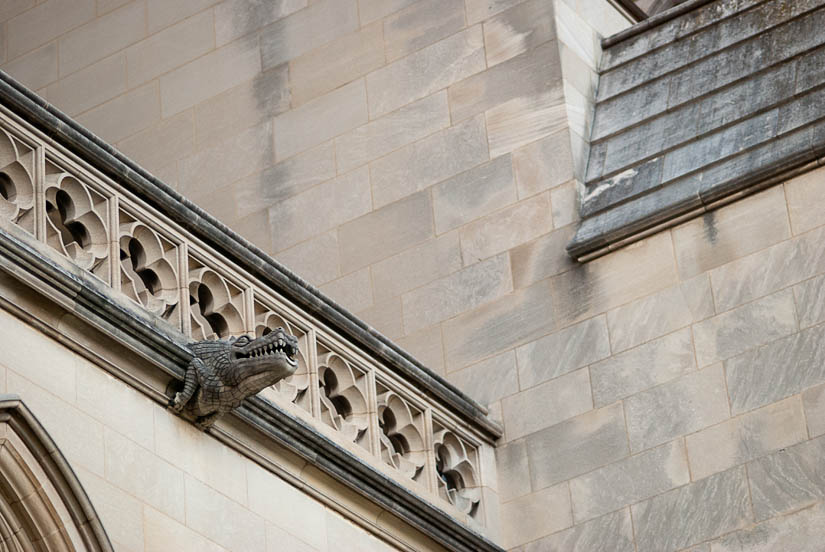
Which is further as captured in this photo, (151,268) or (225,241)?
(225,241)

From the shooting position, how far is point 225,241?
37.6 ft

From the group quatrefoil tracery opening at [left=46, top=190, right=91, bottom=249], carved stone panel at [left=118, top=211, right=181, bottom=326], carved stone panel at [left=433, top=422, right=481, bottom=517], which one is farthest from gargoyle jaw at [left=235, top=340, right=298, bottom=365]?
carved stone panel at [left=433, top=422, right=481, bottom=517]

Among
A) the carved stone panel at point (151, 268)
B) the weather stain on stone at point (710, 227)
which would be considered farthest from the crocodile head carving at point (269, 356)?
the weather stain on stone at point (710, 227)

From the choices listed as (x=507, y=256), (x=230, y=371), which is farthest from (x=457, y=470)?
(x=230, y=371)

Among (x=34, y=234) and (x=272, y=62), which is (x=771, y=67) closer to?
(x=272, y=62)

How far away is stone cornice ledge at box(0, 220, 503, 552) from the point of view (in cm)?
990

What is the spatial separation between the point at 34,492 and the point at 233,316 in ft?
7.05

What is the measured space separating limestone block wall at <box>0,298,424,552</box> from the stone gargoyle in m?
0.13

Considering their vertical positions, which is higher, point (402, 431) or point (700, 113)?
point (700, 113)

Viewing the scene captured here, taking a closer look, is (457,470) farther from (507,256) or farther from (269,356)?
(269,356)

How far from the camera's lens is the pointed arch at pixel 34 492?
9570mm

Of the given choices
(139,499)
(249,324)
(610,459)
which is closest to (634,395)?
(610,459)

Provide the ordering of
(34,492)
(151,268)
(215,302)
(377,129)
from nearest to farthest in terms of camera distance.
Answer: (34,492), (151,268), (215,302), (377,129)

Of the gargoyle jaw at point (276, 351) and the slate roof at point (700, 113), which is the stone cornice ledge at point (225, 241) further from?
the slate roof at point (700, 113)
